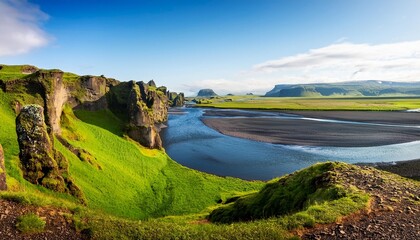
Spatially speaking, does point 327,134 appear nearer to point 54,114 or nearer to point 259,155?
point 259,155

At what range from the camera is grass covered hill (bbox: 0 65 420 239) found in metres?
17.0

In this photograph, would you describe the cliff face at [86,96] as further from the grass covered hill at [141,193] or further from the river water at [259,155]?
the river water at [259,155]

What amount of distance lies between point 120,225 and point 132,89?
70.3 meters

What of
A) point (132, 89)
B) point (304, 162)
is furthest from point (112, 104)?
point (304, 162)

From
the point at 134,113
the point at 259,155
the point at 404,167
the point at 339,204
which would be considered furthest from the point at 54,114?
the point at 404,167

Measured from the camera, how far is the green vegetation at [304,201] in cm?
1941

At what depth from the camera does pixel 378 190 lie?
79.4 feet

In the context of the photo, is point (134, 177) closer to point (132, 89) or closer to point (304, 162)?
point (132, 89)

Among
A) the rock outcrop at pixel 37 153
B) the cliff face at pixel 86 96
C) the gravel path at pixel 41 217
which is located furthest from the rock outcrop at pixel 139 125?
the gravel path at pixel 41 217

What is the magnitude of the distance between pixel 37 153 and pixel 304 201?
2901cm

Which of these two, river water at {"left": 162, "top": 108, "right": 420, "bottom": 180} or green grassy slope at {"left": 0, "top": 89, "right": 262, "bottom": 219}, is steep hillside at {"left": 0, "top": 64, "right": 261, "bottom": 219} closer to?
green grassy slope at {"left": 0, "top": 89, "right": 262, "bottom": 219}

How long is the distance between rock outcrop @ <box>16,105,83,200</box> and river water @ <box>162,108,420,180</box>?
1655 inches

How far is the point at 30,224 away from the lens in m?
16.1

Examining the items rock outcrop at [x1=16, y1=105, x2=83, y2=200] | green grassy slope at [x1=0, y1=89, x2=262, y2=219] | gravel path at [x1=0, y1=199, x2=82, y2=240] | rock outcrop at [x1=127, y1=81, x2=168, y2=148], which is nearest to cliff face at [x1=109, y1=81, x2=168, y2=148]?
rock outcrop at [x1=127, y1=81, x2=168, y2=148]
